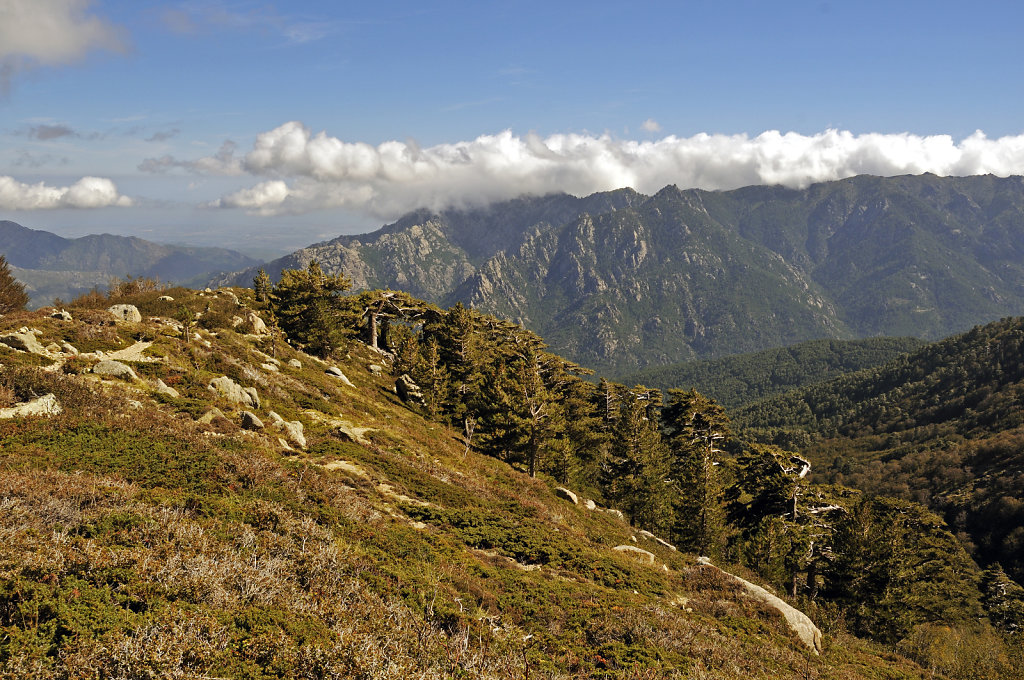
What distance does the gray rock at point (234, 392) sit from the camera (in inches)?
1055

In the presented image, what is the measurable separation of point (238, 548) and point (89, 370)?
18.1m

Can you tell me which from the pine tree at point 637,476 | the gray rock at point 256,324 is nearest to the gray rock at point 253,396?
the gray rock at point 256,324

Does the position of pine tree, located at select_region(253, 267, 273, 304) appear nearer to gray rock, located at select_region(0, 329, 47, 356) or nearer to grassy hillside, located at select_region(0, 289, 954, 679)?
grassy hillside, located at select_region(0, 289, 954, 679)

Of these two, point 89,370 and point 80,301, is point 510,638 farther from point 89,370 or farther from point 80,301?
point 80,301

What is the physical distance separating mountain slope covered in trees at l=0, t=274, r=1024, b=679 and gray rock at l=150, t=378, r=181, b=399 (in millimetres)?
319

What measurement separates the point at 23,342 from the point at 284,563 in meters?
21.4

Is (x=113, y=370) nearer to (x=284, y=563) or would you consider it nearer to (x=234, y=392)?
(x=234, y=392)

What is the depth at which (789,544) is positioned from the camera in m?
43.7

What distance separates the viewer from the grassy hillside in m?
8.69

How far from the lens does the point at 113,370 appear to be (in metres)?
24.0

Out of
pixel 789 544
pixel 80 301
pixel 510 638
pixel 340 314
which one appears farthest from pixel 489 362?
pixel 510 638

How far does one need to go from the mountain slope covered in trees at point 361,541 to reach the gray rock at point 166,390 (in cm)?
32

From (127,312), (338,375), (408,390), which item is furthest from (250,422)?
(408,390)

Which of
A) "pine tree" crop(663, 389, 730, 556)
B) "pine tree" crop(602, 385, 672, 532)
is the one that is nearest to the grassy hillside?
"pine tree" crop(663, 389, 730, 556)
